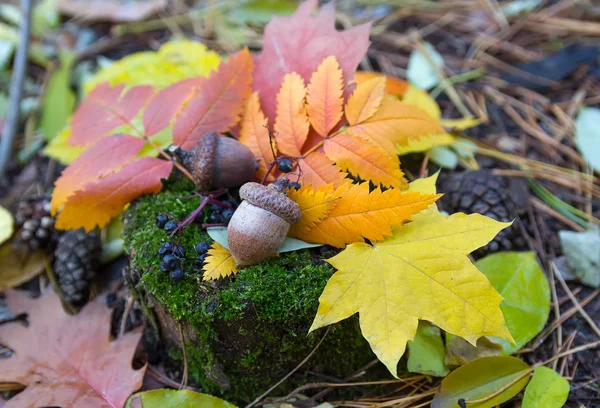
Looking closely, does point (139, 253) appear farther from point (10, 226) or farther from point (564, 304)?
point (564, 304)

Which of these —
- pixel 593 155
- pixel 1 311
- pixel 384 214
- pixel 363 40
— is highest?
pixel 363 40

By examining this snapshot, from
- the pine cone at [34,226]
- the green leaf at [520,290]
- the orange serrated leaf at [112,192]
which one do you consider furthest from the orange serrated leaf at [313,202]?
the pine cone at [34,226]

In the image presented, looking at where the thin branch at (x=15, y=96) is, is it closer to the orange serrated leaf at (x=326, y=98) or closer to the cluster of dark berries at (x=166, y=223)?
the cluster of dark berries at (x=166, y=223)

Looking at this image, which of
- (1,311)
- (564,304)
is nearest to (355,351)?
(564,304)

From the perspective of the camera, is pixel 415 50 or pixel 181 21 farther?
pixel 181 21

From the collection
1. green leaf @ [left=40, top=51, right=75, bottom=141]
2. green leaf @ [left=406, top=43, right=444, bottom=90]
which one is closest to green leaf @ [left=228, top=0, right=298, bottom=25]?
green leaf @ [left=406, top=43, right=444, bottom=90]

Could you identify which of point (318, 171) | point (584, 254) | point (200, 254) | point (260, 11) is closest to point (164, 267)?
point (200, 254)
